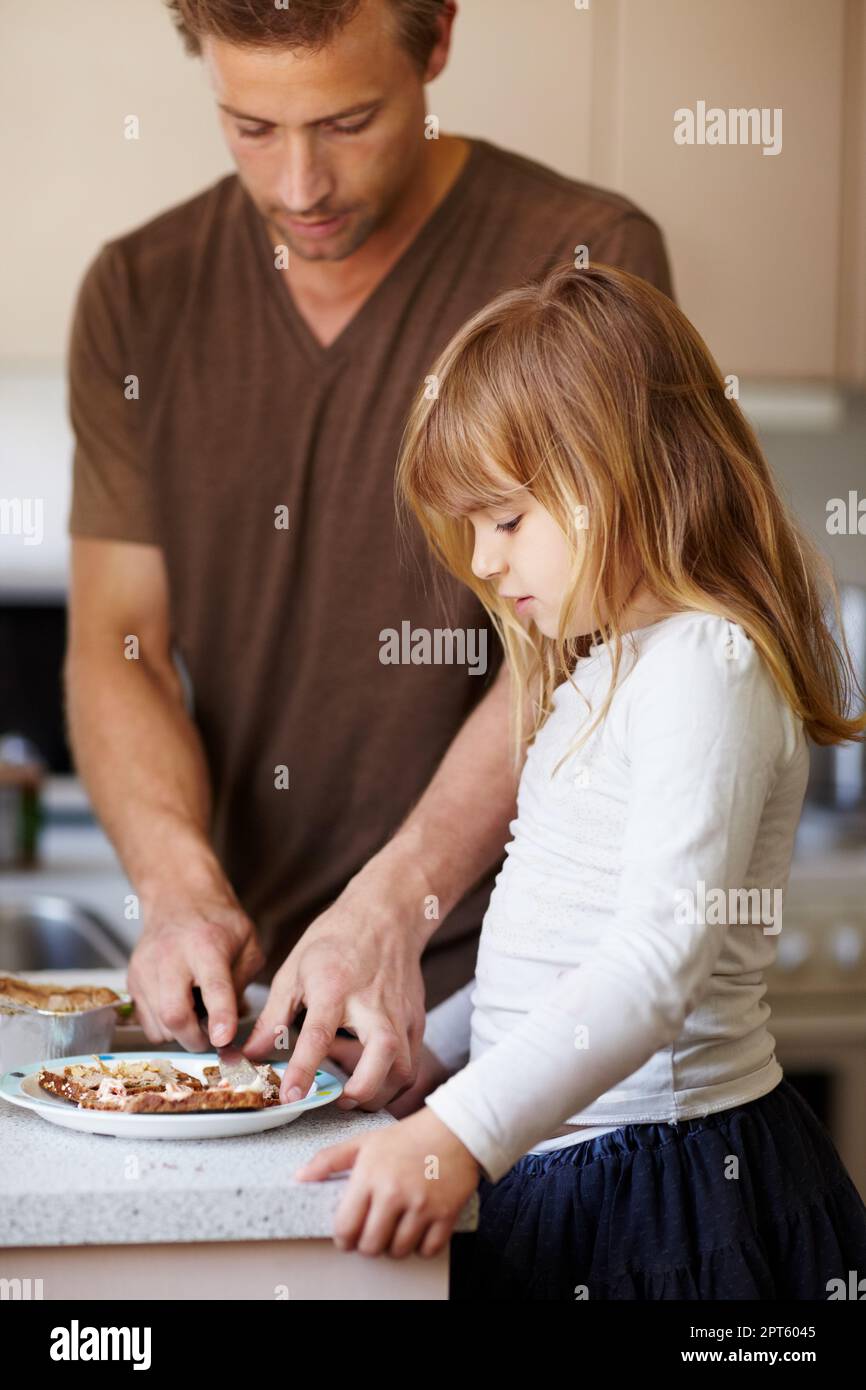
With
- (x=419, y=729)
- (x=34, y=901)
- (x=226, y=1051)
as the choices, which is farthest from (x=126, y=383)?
(x=34, y=901)

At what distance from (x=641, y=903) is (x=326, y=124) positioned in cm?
78

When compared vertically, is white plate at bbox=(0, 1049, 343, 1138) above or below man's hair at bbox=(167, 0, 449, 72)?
below

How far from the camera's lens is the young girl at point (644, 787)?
83 cm

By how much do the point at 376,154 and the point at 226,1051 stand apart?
0.82 metres

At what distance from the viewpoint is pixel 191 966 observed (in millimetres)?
999

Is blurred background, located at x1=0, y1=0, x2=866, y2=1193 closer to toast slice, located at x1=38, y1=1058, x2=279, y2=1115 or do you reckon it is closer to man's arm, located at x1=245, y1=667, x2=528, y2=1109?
man's arm, located at x1=245, y1=667, x2=528, y2=1109

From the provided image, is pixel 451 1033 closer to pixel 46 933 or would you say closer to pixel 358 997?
pixel 358 997

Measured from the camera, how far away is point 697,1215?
90 cm

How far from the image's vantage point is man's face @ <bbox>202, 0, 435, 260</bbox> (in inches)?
48.1

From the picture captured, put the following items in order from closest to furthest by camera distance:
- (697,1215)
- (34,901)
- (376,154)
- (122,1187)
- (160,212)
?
(122,1187)
(697,1215)
(376,154)
(160,212)
(34,901)

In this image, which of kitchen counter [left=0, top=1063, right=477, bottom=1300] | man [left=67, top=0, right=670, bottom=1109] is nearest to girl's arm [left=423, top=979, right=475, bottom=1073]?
man [left=67, top=0, right=670, bottom=1109]

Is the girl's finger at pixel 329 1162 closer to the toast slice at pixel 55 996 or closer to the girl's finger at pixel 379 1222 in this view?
the girl's finger at pixel 379 1222

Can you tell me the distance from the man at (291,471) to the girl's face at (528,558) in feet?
0.75

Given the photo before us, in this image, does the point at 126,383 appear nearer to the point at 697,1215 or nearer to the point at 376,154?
the point at 376,154
